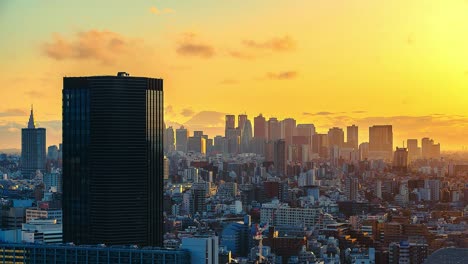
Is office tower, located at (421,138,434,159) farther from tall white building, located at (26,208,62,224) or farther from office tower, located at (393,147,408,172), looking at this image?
tall white building, located at (26,208,62,224)

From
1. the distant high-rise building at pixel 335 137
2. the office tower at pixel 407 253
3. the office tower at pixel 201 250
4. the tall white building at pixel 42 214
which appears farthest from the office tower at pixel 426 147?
the office tower at pixel 201 250

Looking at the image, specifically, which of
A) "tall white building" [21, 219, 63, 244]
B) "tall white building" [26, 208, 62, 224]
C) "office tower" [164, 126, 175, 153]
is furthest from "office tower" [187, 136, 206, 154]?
"tall white building" [21, 219, 63, 244]

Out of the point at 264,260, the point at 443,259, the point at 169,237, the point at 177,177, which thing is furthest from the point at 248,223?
the point at 443,259

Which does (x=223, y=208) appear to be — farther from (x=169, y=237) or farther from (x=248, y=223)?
(x=169, y=237)

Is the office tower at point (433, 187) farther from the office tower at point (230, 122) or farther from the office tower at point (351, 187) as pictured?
the office tower at point (230, 122)

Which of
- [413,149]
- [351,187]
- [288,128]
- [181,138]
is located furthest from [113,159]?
[351,187]

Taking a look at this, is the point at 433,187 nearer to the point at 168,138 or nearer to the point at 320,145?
the point at 320,145
